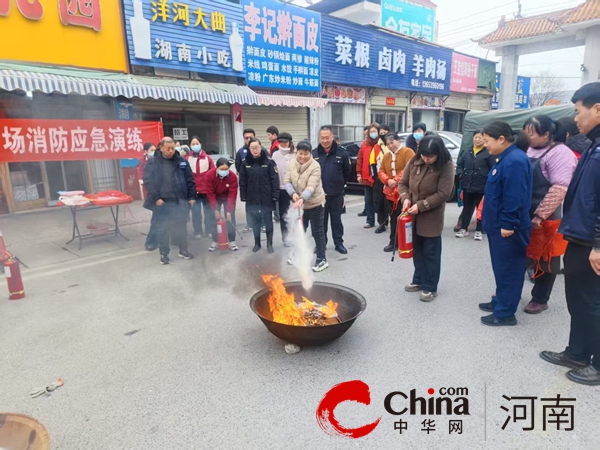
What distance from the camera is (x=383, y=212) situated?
24.8 feet

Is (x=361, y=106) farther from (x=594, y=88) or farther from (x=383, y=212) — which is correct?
(x=594, y=88)

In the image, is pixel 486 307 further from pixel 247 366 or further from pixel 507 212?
pixel 247 366

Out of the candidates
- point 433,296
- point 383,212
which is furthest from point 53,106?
point 433,296

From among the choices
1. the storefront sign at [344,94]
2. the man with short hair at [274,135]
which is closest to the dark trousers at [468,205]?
the man with short hair at [274,135]

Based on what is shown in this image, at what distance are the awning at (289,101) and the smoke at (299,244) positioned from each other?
20.2 feet

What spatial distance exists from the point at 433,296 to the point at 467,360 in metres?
1.27

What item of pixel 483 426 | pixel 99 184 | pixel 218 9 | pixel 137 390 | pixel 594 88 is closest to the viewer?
pixel 483 426

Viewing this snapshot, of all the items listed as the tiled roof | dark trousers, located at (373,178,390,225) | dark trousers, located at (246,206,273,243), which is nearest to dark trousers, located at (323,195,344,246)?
dark trousers, located at (246,206,273,243)

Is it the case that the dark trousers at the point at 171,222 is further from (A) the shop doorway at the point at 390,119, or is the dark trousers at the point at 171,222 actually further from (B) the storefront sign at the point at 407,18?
(B) the storefront sign at the point at 407,18

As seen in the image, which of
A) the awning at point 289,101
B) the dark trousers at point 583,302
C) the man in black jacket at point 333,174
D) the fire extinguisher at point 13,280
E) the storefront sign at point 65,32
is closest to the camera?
the dark trousers at point 583,302

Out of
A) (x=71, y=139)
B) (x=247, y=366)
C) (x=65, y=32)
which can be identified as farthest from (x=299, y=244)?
(x=65, y=32)

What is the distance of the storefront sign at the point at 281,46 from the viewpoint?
1233 cm

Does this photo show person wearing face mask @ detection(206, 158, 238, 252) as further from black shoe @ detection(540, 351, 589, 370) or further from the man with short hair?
black shoe @ detection(540, 351, 589, 370)

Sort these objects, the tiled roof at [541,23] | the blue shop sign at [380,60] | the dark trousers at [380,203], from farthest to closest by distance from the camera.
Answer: the tiled roof at [541,23]
the blue shop sign at [380,60]
the dark trousers at [380,203]
